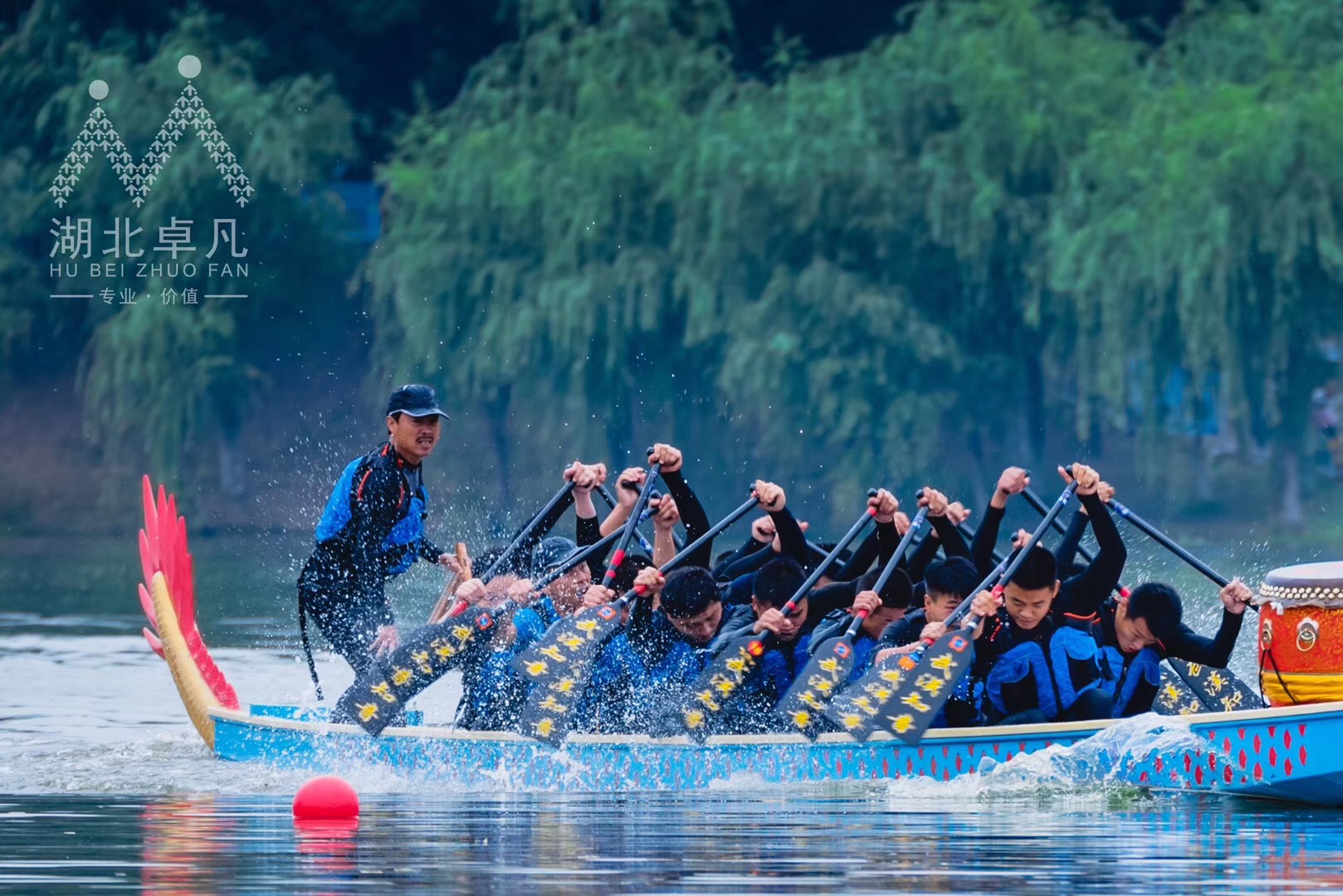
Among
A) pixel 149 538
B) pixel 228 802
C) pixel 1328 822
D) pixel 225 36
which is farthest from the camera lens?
pixel 225 36

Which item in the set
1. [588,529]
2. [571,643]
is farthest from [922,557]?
[571,643]

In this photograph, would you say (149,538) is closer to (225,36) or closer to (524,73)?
(524,73)

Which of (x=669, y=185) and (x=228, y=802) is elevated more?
(x=669, y=185)

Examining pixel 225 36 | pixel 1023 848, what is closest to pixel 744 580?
pixel 1023 848

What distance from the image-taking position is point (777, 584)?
10789 mm

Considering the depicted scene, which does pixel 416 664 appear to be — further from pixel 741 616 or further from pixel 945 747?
pixel 945 747

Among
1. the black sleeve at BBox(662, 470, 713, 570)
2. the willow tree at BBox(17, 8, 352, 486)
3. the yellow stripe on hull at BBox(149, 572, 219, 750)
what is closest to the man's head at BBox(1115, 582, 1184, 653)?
the black sleeve at BBox(662, 470, 713, 570)

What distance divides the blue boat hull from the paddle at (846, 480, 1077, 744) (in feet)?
0.33

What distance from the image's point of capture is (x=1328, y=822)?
29.9 ft

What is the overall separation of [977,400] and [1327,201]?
17.5 ft

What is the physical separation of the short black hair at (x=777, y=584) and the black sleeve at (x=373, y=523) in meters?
1.77

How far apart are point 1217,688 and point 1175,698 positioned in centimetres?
19

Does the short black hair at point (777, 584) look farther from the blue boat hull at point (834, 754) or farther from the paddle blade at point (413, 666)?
Result: the paddle blade at point (413, 666)

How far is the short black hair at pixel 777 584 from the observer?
35.4 feet
